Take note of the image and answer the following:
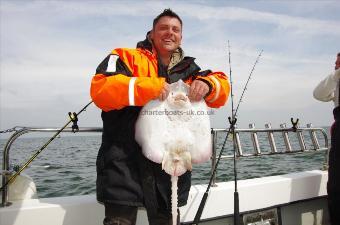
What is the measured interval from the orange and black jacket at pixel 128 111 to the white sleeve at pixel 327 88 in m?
1.72

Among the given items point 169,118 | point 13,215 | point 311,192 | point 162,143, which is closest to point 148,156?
point 162,143

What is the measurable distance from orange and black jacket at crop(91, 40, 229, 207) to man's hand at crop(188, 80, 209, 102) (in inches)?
2.9

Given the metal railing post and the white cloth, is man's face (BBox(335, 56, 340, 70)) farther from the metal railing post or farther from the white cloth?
the metal railing post

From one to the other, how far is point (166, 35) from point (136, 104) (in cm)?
73

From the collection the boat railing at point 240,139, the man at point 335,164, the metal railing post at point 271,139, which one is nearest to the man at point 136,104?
the boat railing at point 240,139

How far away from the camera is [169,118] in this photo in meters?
2.26

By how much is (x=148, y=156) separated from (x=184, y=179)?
18.8 inches

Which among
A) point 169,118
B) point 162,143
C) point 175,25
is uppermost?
point 175,25

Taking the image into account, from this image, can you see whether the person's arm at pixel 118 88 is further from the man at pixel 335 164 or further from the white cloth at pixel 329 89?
the white cloth at pixel 329 89

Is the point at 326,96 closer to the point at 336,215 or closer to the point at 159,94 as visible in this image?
the point at 336,215

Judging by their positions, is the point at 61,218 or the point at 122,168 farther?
the point at 61,218

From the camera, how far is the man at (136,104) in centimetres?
212

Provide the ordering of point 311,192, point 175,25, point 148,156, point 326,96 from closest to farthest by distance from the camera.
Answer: point 148,156 < point 175,25 < point 326,96 < point 311,192

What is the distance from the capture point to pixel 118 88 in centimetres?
208
